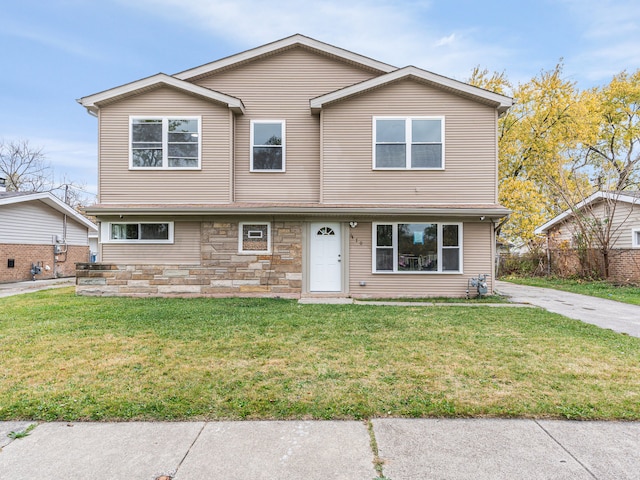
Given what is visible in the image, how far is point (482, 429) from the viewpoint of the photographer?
2996 mm

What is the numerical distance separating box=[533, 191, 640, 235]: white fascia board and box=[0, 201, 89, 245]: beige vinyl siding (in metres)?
23.9

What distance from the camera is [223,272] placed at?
10.4 metres

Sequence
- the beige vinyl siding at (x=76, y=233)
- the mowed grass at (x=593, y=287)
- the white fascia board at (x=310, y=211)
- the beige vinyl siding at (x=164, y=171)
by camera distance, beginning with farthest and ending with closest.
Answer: the beige vinyl siding at (x=76, y=233) < the mowed grass at (x=593, y=287) < the beige vinyl siding at (x=164, y=171) < the white fascia board at (x=310, y=211)

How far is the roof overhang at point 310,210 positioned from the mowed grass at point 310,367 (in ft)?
10.8

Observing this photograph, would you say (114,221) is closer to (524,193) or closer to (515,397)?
(515,397)

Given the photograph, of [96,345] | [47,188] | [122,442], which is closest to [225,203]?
[96,345]

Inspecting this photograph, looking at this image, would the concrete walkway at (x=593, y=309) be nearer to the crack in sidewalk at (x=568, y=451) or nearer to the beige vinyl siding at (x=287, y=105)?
the crack in sidewalk at (x=568, y=451)

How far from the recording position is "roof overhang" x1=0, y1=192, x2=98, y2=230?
15080 mm

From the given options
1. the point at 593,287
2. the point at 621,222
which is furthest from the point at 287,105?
the point at 621,222

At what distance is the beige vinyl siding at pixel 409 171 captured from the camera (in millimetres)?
10438

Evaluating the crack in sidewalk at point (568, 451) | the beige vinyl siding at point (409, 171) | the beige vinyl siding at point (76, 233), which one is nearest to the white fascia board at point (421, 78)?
the beige vinyl siding at point (409, 171)

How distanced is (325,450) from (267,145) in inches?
379

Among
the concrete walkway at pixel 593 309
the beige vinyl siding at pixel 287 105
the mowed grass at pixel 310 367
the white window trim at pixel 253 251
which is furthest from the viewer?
the beige vinyl siding at pixel 287 105

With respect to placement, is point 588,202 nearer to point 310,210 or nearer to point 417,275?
point 417,275
